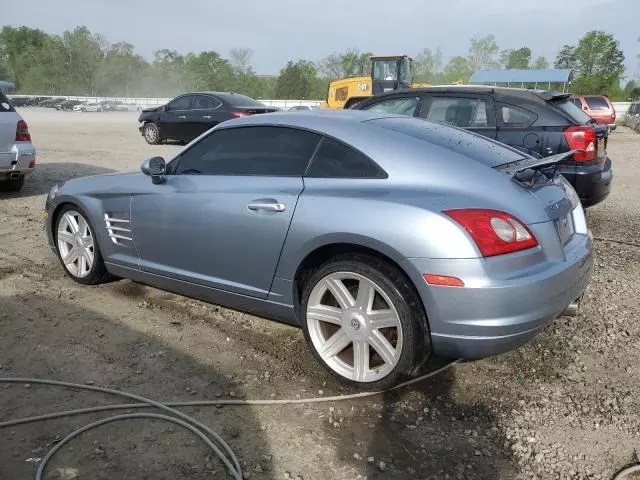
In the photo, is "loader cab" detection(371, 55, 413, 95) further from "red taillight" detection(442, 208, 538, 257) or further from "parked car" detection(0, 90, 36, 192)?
"red taillight" detection(442, 208, 538, 257)

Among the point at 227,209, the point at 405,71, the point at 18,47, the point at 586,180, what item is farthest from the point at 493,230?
the point at 18,47

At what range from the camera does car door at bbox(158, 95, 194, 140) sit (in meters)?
17.2

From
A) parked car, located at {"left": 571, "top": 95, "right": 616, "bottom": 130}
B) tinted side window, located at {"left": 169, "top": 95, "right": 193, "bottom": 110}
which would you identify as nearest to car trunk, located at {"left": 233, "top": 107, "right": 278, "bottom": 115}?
tinted side window, located at {"left": 169, "top": 95, "right": 193, "bottom": 110}

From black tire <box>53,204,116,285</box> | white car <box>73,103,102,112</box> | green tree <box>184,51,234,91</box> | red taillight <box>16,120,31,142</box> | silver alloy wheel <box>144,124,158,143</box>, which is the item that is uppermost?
green tree <box>184,51,234,91</box>

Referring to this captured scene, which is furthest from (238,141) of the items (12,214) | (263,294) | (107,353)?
(12,214)

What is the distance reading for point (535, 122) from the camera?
6371 millimetres

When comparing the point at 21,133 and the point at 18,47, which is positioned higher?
the point at 18,47

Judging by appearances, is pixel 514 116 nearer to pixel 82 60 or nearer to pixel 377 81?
pixel 377 81

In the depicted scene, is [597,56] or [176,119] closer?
[176,119]

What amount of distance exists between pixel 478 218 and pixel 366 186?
0.64 m

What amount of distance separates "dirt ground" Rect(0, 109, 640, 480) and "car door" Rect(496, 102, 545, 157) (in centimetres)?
203

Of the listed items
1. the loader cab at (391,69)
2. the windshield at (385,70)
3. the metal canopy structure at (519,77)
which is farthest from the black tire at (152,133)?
the metal canopy structure at (519,77)

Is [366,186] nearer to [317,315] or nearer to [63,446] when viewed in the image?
[317,315]

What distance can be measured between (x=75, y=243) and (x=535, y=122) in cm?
484
